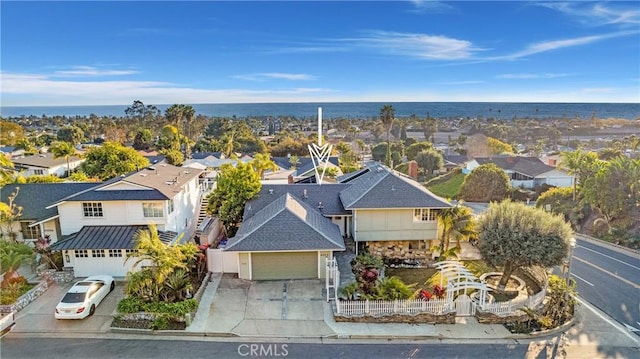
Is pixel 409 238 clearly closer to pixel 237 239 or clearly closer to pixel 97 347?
pixel 237 239

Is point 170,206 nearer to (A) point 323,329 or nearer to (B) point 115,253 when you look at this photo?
(B) point 115,253

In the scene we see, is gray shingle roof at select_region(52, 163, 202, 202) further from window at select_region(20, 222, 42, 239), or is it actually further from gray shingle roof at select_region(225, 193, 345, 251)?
gray shingle roof at select_region(225, 193, 345, 251)

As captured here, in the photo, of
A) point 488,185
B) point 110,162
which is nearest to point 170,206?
point 110,162

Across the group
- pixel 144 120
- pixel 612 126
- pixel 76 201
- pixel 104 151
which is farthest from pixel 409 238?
pixel 612 126

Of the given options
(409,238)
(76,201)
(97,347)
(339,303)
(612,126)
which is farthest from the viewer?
(612,126)

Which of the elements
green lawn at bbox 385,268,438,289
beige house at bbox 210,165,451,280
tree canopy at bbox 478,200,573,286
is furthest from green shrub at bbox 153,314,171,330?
tree canopy at bbox 478,200,573,286

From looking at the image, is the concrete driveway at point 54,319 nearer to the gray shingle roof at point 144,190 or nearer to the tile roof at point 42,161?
the gray shingle roof at point 144,190
